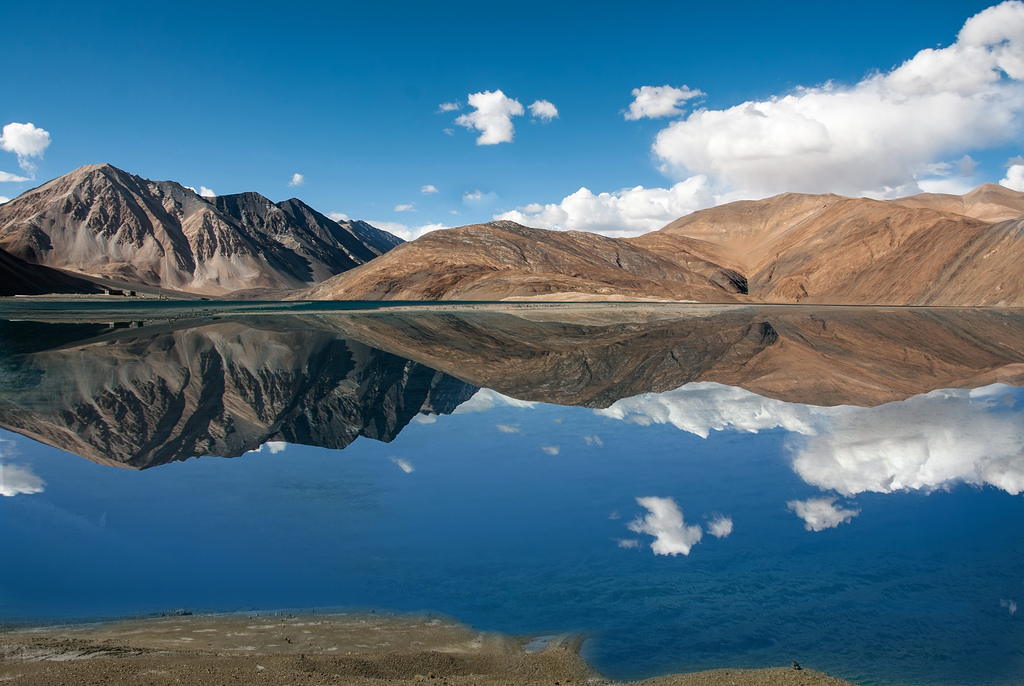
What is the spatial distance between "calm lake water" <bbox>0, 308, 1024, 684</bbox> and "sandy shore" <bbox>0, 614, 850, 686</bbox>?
25 centimetres

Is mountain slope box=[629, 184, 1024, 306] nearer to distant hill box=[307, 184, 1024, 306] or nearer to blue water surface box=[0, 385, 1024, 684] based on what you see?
distant hill box=[307, 184, 1024, 306]

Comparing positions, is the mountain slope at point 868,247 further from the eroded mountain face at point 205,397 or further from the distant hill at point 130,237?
the distant hill at point 130,237

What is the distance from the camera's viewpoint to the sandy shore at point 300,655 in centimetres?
394

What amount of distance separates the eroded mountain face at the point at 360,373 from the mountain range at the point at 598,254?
5214cm

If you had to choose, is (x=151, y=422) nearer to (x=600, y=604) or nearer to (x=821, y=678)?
(x=600, y=604)

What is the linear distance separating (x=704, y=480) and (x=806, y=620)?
3555mm

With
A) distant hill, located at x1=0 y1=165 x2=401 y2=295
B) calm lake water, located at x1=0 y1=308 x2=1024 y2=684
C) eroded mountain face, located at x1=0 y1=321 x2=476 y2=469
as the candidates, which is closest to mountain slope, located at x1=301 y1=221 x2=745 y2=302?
eroded mountain face, located at x1=0 y1=321 x2=476 y2=469

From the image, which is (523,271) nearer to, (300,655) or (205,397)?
(205,397)

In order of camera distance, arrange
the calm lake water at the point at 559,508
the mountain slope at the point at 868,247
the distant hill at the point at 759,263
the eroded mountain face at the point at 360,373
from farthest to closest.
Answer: the distant hill at the point at 759,263 < the mountain slope at the point at 868,247 < the eroded mountain face at the point at 360,373 < the calm lake water at the point at 559,508

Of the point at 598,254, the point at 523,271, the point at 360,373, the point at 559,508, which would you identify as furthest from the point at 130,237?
the point at 559,508

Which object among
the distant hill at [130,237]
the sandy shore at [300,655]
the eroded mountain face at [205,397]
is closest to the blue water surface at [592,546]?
the sandy shore at [300,655]

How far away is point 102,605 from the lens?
5121 mm

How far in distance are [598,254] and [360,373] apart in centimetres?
10472

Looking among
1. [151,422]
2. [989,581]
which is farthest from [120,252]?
[989,581]
